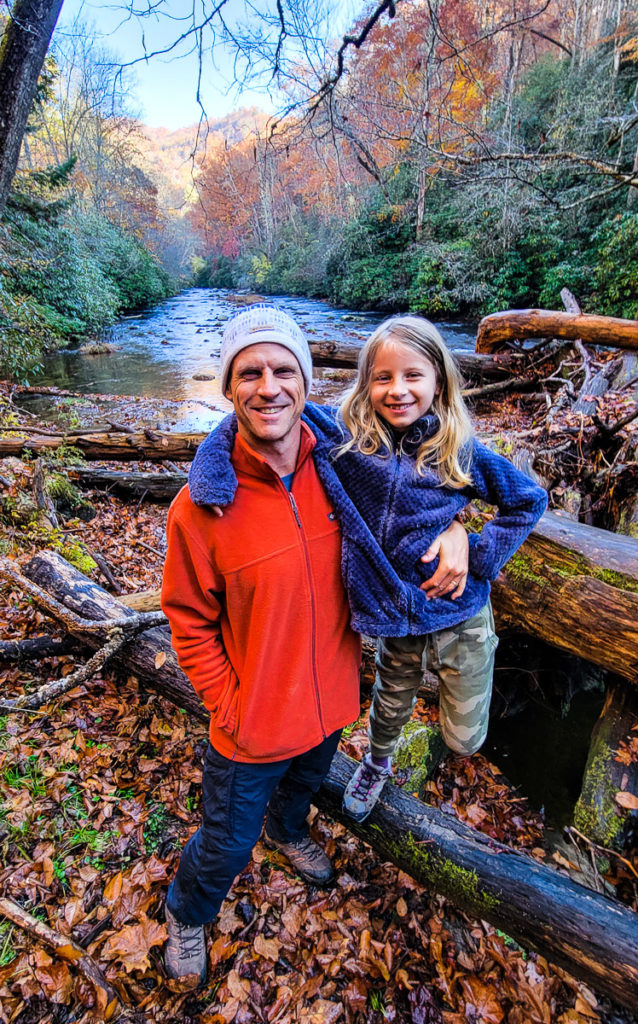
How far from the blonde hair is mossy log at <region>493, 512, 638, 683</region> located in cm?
137

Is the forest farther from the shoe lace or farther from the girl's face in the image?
the girl's face

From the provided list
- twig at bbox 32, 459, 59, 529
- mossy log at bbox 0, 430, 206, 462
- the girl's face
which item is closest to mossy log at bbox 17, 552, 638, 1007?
the girl's face

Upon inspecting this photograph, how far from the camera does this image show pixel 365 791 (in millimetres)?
2377

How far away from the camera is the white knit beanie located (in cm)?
157

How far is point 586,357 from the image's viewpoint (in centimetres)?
824

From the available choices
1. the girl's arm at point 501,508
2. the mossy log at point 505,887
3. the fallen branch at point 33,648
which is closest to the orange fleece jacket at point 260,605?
the girl's arm at point 501,508

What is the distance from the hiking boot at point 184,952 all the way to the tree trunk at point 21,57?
5550 millimetres

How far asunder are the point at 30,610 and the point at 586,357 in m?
8.97

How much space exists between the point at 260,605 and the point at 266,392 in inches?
28.4

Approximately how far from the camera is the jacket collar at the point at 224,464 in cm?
151

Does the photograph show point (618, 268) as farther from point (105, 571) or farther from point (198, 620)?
point (198, 620)

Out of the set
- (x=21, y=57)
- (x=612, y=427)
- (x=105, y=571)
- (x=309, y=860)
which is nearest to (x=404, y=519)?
(x=309, y=860)

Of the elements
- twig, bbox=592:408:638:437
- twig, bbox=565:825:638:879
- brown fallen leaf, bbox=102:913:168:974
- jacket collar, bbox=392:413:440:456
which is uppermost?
jacket collar, bbox=392:413:440:456

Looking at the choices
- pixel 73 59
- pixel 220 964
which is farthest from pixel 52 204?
pixel 220 964
